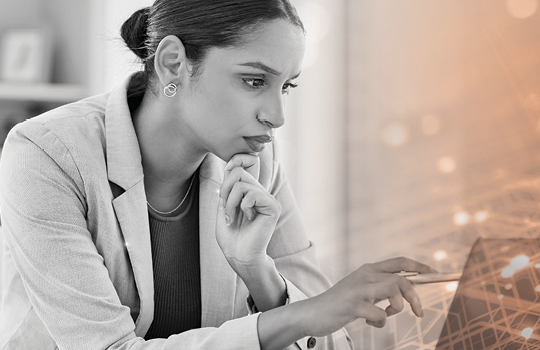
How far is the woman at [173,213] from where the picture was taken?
0.76 m

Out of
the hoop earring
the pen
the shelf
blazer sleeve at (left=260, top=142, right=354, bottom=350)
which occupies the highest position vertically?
the shelf

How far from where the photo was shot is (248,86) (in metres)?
0.86

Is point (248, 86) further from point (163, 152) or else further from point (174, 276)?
point (174, 276)

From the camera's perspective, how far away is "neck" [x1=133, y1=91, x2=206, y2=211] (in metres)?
A: 1.01

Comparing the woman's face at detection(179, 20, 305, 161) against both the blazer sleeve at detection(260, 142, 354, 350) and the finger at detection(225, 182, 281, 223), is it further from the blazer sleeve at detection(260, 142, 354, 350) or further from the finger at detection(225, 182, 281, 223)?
the blazer sleeve at detection(260, 142, 354, 350)

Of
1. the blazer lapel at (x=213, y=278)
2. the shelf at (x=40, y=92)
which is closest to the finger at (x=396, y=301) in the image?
the blazer lapel at (x=213, y=278)

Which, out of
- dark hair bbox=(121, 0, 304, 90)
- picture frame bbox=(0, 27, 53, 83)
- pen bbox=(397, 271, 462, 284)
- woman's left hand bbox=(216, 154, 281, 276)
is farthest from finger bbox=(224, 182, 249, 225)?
picture frame bbox=(0, 27, 53, 83)

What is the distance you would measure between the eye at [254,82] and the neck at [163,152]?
0.65ft

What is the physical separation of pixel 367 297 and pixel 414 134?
0.35 metres

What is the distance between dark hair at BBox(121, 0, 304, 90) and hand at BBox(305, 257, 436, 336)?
1.44ft

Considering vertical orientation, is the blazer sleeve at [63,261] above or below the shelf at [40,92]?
below

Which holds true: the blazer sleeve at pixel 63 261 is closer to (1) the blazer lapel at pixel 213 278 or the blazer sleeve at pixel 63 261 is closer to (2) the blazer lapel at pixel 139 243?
(2) the blazer lapel at pixel 139 243

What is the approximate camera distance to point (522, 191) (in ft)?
1.99

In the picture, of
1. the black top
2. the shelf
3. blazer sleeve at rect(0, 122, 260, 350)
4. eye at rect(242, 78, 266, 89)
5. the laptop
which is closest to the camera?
the laptop
